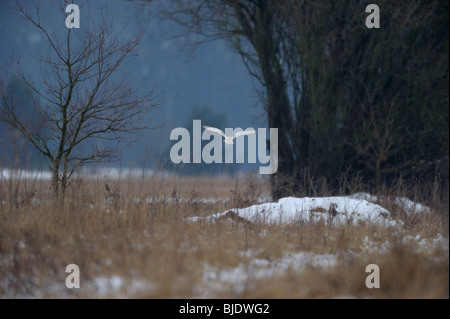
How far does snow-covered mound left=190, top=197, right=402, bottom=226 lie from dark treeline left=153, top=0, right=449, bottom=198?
2.29m

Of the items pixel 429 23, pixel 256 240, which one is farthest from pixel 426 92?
pixel 256 240

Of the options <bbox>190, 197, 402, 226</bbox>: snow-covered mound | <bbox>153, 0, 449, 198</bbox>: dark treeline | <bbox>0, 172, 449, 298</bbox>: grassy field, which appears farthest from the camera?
<bbox>153, 0, 449, 198</bbox>: dark treeline

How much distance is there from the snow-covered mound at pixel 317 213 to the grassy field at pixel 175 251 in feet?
0.75

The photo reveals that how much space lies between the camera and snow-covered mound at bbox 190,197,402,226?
255 inches

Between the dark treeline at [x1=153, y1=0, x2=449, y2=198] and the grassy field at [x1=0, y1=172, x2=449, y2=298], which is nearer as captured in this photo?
the grassy field at [x1=0, y1=172, x2=449, y2=298]

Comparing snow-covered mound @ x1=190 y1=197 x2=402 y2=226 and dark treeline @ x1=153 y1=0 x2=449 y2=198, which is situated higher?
dark treeline @ x1=153 y1=0 x2=449 y2=198

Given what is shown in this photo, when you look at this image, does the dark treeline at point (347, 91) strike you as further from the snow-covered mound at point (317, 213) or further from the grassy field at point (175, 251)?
the grassy field at point (175, 251)

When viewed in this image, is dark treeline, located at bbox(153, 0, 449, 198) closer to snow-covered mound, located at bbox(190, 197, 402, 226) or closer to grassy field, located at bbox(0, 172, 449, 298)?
snow-covered mound, located at bbox(190, 197, 402, 226)

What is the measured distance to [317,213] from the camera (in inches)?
276

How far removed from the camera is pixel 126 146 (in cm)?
675

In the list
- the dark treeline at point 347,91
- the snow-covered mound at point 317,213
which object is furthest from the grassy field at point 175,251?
the dark treeline at point 347,91

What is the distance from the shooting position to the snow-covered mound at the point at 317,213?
6477 millimetres

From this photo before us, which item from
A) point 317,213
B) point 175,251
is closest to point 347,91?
point 317,213

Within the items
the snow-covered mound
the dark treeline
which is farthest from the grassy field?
the dark treeline
